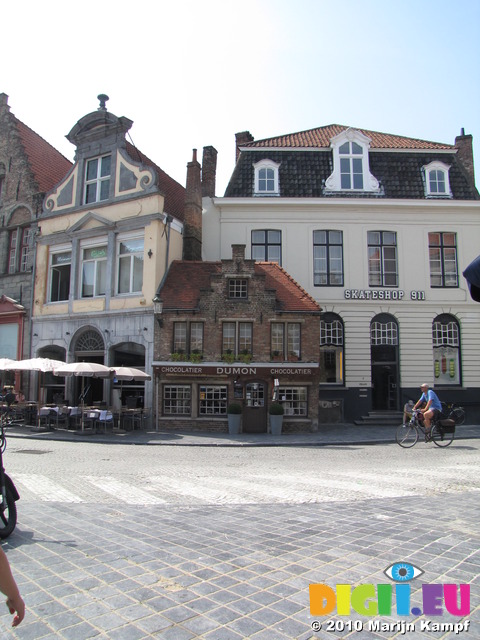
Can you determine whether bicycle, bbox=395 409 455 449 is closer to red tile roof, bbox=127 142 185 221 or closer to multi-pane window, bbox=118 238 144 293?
multi-pane window, bbox=118 238 144 293

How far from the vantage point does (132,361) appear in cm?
2125

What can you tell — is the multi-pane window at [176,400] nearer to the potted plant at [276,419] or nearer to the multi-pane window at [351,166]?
the potted plant at [276,419]

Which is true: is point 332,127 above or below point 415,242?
above

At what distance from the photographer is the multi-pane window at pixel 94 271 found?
22922mm

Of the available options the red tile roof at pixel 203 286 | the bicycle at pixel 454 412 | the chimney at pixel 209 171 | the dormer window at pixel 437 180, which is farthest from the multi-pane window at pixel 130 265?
the bicycle at pixel 454 412

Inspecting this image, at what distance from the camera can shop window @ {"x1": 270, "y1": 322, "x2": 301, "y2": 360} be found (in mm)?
18984

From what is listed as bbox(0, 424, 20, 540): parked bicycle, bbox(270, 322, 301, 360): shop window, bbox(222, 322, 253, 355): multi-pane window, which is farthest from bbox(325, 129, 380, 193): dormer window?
bbox(0, 424, 20, 540): parked bicycle

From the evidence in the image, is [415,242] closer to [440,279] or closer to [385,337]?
[440,279]

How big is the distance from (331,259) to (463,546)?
64.7 ft

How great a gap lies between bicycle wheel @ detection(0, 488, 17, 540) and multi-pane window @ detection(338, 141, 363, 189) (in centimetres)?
2198

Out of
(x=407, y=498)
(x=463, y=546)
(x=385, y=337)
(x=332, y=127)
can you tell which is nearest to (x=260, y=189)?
(x=332, y=127)

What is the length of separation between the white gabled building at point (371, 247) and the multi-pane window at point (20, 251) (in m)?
9.79

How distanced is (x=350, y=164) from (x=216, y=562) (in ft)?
75.0

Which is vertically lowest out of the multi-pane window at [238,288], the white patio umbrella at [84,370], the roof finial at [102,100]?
the white patio umbrella at [84,370]
